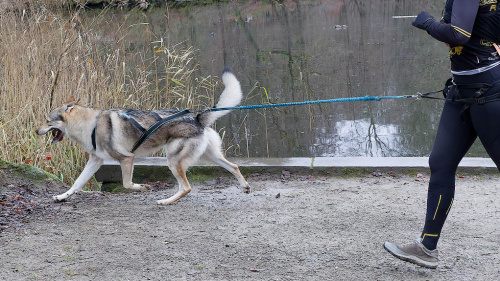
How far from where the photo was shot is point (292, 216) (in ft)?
16.1

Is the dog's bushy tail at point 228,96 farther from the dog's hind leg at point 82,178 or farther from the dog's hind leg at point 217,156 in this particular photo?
the dog's hind leg at point 82,178

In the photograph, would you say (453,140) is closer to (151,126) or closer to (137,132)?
(151,126)

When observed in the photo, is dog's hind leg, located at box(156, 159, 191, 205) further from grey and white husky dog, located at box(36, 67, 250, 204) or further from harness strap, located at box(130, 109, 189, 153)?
harness strap, located at box(130, 109, 189, 153)

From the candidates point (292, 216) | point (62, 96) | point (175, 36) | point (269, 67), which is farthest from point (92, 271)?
point (175, 36)

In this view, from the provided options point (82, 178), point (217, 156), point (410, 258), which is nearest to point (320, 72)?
point (217, 156)

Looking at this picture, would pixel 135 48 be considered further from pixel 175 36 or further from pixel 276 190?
pixel 175 36

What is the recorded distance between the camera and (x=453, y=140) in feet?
11.3

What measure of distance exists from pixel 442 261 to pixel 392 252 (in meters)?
0.45

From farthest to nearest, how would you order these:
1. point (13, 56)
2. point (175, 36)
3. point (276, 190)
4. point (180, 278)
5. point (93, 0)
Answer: point (175, 36) → point (93, 0) → point (13, 56) → point (276, 190) → point (180, 278)

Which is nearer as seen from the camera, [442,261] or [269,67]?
[442,261]

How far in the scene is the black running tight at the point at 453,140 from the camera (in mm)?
3277

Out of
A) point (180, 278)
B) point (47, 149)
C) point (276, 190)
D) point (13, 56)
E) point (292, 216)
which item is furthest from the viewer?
point (13, 56)

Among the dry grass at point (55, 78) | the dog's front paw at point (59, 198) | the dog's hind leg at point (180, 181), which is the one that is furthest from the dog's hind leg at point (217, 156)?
the dry grass at point (55, 78)

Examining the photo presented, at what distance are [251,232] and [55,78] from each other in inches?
148
